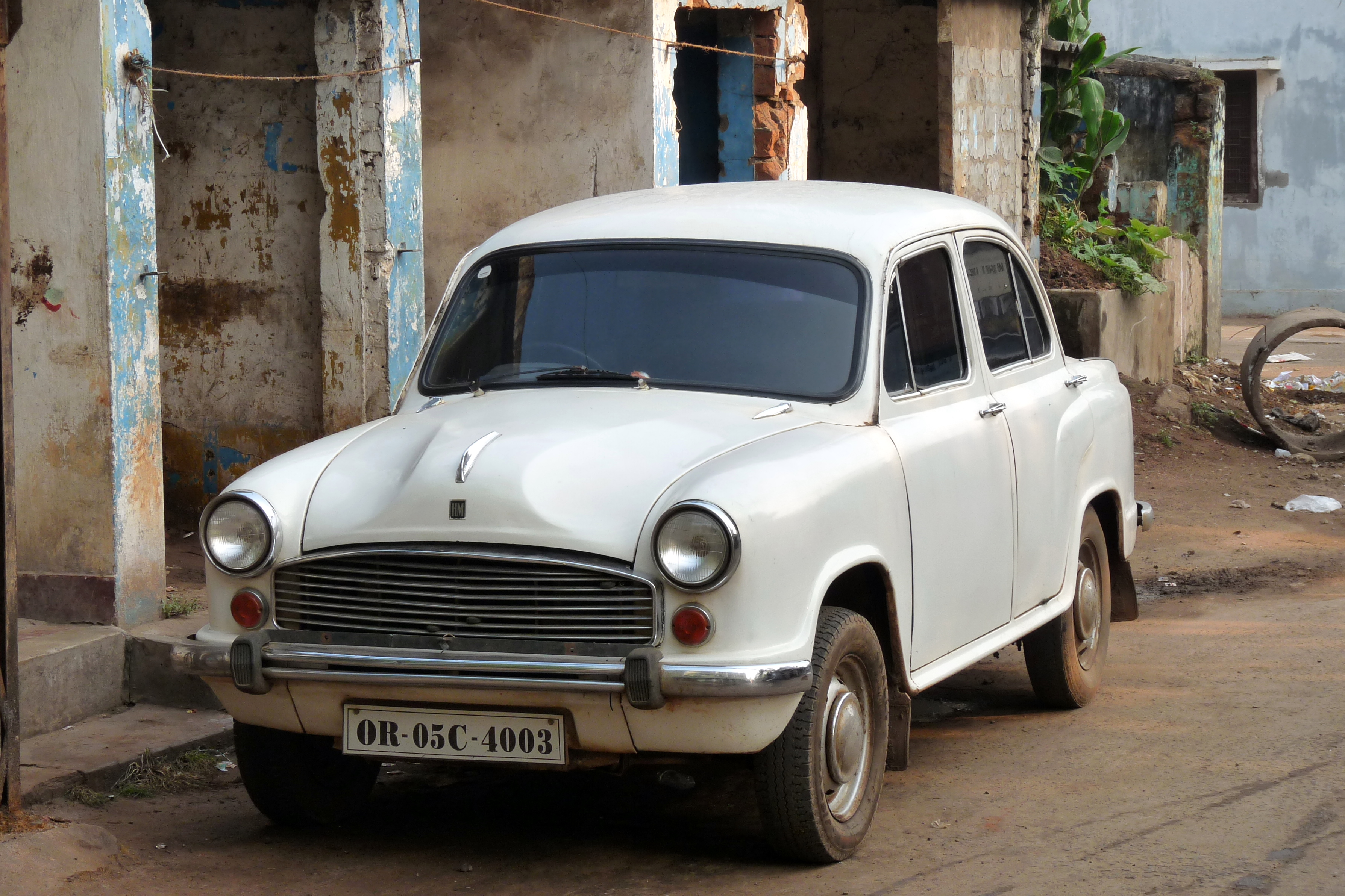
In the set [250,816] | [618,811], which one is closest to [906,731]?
[618,811]

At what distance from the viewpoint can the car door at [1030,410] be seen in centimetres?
523

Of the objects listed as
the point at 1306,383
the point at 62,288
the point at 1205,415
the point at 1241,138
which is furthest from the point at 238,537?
the point at 1241,138

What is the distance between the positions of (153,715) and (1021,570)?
9.97 ft

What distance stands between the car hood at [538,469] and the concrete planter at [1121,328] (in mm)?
8451

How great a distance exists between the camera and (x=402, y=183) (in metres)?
7.38

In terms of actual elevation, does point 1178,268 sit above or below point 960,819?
above

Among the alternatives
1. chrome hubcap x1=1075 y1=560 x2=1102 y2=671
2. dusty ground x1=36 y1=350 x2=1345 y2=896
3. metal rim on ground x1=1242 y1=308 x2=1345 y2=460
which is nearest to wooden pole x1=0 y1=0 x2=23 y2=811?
dusty ground x1=36 y1=350 x2=1345 y2=896

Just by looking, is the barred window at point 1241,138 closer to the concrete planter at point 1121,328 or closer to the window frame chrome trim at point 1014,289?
the concrete planter at point 1121,328

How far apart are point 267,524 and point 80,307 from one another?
7.35ft

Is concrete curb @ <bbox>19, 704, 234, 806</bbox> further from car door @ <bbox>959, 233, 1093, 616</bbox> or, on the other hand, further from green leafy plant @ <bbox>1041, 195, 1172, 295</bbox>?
green leafy plant @ <bbox>1041, 195, 1172, 295</bbox>

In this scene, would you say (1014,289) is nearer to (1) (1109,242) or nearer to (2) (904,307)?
(2) (904,307)

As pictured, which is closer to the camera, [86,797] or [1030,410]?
[86,797]

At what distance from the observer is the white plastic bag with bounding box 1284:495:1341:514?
398 inches

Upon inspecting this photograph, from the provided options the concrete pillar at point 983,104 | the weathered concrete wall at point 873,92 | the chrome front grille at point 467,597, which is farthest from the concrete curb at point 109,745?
the weathered concrete wall at point 873,92
